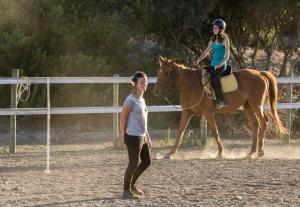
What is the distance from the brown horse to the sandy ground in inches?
23.0

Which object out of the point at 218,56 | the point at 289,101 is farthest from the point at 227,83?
the point at 289,101

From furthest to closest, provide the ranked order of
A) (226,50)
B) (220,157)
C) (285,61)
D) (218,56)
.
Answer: (285,61) → (220,157) → (218,56) → (226,50)

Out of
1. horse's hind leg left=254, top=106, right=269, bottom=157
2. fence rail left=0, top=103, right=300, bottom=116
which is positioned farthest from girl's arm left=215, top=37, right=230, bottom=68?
fence rail left=0, top=103, right=300, bottom=116

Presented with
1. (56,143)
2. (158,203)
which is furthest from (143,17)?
(158,203)

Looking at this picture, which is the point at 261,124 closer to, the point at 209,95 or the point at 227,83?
the point at 227,83

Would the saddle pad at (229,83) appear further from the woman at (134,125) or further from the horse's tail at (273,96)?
the woman at (134,125)

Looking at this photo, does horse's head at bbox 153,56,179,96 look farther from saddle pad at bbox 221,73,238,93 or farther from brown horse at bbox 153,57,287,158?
saddle pad at bbox 221,73,238,93

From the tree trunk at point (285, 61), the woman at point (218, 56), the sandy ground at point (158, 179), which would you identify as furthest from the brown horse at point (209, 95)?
the tree trunk at point (285, 61)

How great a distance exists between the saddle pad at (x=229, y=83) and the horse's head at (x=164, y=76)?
1.04 meters

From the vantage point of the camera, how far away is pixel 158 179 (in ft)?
32.4

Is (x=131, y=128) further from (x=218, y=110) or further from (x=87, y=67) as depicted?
(x=87, y=67)

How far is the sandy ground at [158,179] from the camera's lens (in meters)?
8.17

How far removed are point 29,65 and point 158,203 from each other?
36.9 ft

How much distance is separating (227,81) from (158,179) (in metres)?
3.90
